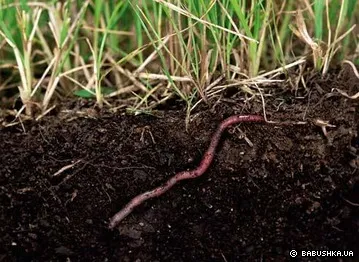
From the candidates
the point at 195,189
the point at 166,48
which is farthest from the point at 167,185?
the point at 166,48

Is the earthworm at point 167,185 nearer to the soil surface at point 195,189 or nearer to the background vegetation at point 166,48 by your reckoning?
the soil surface at point 195,189

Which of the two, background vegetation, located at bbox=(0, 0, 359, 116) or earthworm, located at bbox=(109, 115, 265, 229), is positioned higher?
background vegetation, located at bbox=(0, 0, 359, 116)

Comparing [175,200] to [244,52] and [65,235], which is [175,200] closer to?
[65,235]

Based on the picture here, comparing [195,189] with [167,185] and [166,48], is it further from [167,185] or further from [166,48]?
[166,48]

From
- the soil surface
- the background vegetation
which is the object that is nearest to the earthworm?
the soil surface

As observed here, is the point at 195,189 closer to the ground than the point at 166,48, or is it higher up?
closer to the ground

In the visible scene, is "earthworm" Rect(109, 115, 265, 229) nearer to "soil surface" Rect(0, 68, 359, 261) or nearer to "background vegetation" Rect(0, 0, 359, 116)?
"soil surface" Rect(0, 68, 359, 261)
